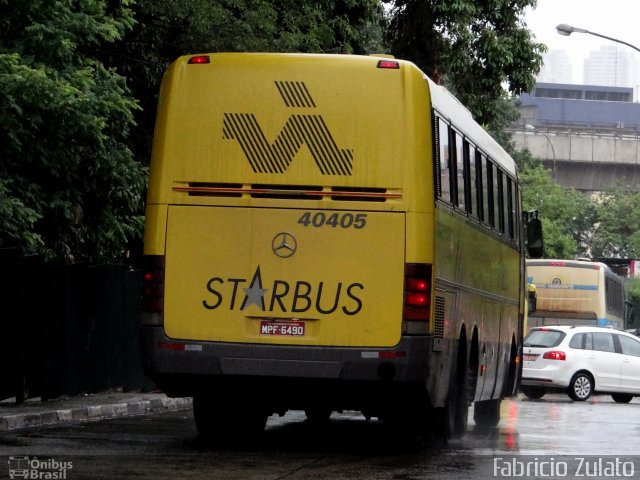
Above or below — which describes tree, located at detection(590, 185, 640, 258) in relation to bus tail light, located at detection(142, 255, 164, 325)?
above

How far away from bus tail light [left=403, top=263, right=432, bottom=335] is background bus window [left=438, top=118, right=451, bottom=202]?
95 centimetres

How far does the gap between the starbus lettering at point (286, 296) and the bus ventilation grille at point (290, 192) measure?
2.14 ft

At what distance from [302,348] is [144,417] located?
616 cm

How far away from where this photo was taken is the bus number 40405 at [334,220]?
1298 centimetres

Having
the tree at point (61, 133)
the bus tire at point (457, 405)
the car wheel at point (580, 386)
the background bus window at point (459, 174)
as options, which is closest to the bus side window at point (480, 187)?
the background bus window at point (459, 174)

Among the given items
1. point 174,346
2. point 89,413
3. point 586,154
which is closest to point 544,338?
point 89,413

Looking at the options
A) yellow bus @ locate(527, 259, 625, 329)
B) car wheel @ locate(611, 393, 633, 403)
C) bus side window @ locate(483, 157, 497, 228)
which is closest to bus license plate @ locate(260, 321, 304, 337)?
bus side window @ locate(483, 157, 497, 228)

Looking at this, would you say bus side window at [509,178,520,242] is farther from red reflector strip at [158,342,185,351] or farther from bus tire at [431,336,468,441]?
red reflector strip at [158,342,185,351]

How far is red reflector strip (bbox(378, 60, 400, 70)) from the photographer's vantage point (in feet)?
43.1

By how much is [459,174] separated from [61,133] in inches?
239

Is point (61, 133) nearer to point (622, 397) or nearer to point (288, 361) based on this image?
point (288, 361)

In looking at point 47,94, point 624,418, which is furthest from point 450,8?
point 47,94

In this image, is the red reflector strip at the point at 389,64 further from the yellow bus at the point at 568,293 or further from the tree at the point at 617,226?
the tree at the point at 617,226

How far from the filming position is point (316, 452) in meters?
13.7
